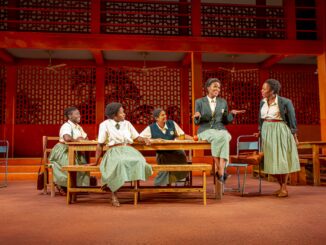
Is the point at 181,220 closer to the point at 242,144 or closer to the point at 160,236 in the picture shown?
the point at 160,236

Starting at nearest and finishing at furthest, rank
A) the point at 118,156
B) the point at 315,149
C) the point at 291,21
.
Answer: the point at 118,156
the point at 315,149
the point at 291,21

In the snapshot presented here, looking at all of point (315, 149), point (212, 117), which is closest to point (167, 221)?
point (212, 117)

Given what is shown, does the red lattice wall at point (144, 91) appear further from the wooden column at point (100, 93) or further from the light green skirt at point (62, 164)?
the light green skirt at point (62, 164)

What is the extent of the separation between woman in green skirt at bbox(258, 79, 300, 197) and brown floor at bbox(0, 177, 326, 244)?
13.6 inches

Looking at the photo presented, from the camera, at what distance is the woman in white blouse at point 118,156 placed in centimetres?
385

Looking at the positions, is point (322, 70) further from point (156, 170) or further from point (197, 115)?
point (156, 170)

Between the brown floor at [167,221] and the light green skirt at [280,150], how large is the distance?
37 centimetres

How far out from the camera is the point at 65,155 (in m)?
4.93

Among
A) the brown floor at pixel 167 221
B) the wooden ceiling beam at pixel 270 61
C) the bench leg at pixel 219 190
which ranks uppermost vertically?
the wooden ceiling beam at pixel 270 61

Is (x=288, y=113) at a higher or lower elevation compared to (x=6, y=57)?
lower

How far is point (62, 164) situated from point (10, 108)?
5773 millimetres

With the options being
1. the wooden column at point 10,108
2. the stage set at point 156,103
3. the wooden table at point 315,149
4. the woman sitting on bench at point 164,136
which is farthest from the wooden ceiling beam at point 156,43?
the woman sitting on bench at point 164,136

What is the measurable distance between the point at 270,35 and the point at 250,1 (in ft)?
3.80

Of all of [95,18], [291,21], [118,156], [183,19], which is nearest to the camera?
[118,156]
